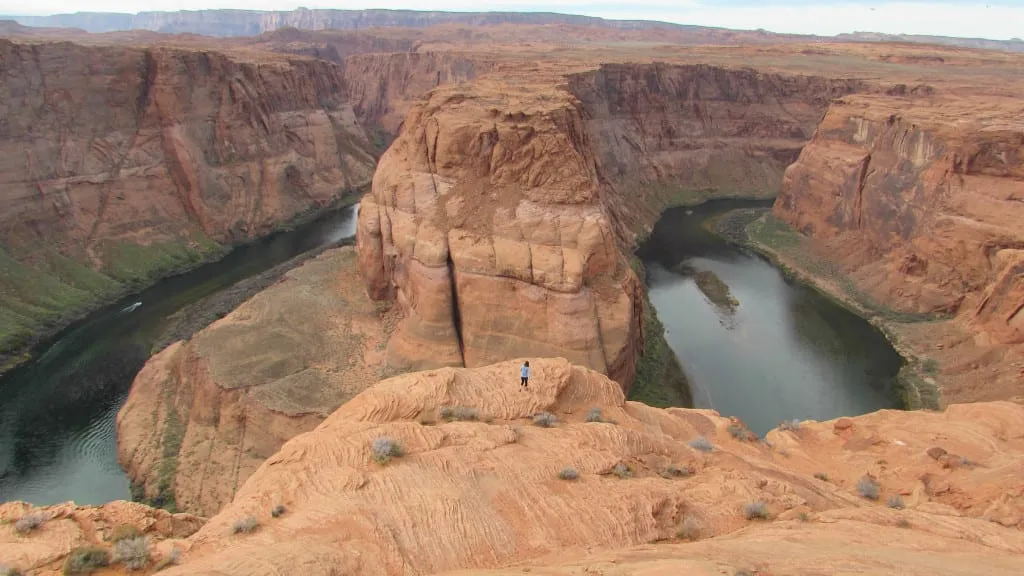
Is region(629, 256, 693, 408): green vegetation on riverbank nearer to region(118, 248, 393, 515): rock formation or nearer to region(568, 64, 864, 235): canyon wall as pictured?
region(118, 248, 393, 515): rock formation

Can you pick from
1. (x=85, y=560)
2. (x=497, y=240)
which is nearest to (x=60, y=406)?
(x=497, y=240)

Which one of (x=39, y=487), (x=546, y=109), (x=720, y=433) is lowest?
(x=39, y=487)

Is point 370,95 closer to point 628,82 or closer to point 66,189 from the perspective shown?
point 628,82

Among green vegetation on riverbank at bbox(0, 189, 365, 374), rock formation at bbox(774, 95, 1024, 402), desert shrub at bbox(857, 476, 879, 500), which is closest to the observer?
desert shrub at bbox(857, 476, 879, 500)

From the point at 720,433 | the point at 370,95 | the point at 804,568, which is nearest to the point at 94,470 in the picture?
the point at 720,433

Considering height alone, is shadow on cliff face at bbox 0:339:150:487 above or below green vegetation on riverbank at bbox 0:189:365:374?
below

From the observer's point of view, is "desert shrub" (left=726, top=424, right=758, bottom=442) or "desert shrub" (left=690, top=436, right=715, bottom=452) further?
"desert shrub" (left=726, top=424, right=758, bottom=442)

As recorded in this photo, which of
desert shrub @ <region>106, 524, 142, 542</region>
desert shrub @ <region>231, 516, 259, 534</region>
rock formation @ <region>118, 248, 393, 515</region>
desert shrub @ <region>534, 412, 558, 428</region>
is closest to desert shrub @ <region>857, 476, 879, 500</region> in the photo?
desert shrub @ <region>534, 412, 558, 428</region>
